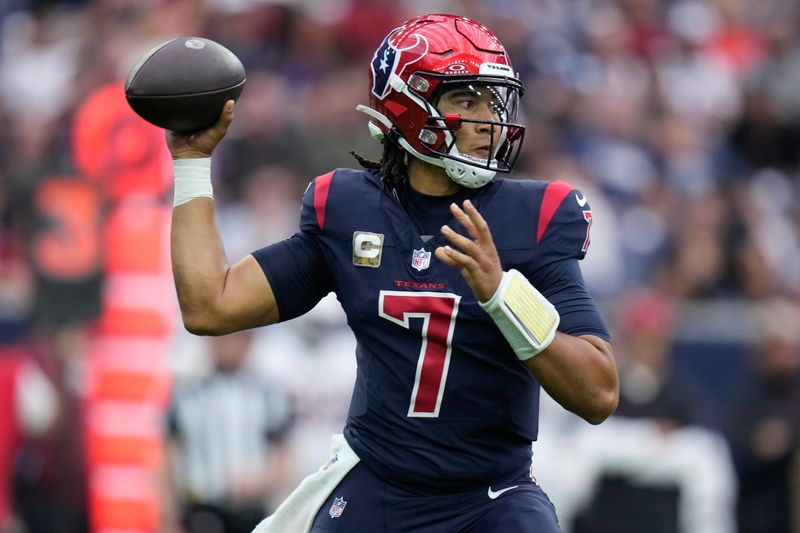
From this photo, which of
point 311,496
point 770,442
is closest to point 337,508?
point 311,496

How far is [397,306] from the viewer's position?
3.89 m

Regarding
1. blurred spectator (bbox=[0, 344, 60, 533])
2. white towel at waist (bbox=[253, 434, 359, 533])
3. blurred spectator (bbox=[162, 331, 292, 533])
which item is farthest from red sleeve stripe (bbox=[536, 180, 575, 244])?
blurred spectator (bbox=[0, 344, 60, 533])

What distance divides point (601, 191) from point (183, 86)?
6408mm

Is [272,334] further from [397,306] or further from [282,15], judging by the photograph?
[397,306]

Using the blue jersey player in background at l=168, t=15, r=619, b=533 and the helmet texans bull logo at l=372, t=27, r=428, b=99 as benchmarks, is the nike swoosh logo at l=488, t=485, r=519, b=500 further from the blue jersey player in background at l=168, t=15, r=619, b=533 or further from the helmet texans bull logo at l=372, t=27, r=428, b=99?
the helmet texans bull logo at l=372, t=27, r=428, b=99

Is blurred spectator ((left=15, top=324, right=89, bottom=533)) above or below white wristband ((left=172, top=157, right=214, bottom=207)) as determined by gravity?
below

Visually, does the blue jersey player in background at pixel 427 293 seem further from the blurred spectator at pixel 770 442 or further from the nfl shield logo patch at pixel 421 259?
the blurred spectator at pixel 770 442

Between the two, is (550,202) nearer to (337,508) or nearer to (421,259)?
(421,259)

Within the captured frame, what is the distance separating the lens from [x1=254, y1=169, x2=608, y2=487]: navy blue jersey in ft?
12.7

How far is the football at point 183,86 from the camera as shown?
13.1ft

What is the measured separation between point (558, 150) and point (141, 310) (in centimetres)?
316

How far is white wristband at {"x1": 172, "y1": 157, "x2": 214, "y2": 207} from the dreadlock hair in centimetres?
42

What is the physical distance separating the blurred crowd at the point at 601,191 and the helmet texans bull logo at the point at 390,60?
400 cm

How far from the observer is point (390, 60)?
4.14m
